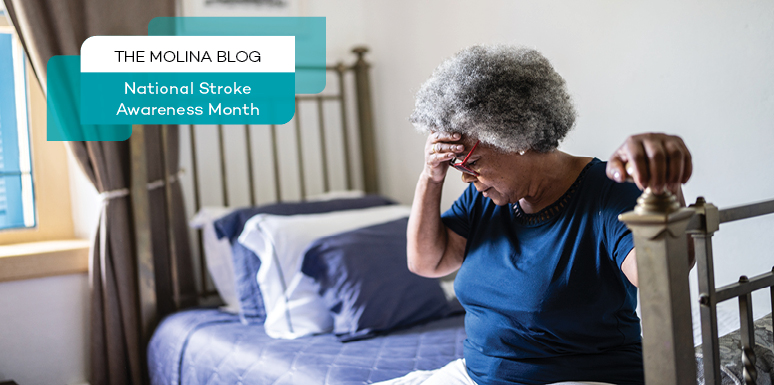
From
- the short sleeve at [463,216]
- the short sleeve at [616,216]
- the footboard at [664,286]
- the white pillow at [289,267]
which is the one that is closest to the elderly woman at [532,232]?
the short sleeve at [616,216]

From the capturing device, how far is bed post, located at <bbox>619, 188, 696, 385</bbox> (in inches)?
24.0

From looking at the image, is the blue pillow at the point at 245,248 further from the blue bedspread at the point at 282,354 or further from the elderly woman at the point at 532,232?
the elderly woman at the point at 532,232

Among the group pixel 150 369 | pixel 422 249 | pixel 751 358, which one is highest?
pixel 422 249

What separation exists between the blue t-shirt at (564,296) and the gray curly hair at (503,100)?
12cm

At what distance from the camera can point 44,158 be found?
2348 millimetres

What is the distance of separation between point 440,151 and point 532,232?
230mm

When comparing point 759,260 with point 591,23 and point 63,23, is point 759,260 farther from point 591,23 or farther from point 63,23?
point 63,23

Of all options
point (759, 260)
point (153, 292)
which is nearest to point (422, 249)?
point (759, 260)

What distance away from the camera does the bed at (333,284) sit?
0.63 m

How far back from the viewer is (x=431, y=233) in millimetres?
1263

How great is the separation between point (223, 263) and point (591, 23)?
1548 millimetres

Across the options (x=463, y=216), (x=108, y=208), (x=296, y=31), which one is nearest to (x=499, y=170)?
(x=463, y=216)

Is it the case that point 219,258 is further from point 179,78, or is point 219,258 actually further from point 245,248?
point 179,78

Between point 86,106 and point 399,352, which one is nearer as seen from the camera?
point 399,352
